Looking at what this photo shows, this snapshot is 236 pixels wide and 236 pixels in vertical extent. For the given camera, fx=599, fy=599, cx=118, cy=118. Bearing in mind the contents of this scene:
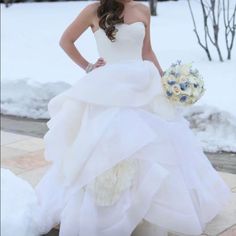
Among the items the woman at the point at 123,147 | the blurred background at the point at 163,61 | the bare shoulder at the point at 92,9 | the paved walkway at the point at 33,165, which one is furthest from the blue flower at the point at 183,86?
the blurred background at the point at 163,61

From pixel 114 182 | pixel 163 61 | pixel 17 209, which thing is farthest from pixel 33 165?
pixel 163 61

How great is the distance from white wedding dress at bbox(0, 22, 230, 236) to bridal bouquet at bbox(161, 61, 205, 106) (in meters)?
0.07

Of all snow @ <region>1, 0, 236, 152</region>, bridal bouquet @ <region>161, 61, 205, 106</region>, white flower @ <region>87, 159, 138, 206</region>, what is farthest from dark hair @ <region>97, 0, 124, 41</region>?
snow @ <region>1, 0, 236, 152</region>

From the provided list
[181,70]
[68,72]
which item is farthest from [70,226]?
[68,72]

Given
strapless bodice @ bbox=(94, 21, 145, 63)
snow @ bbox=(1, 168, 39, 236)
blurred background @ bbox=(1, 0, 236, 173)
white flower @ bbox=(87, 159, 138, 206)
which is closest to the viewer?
white flower @ bbox=(87, 159, 138, 206)

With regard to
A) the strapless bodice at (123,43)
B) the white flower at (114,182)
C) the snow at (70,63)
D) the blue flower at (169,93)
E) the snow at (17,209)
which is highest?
the strapless bodice at (123,43)

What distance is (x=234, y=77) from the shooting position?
6.82 m

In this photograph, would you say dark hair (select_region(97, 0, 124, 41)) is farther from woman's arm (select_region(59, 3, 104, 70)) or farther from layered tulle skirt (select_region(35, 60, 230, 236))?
layered tulle skirt (select_region(35, 60, 230, 236))

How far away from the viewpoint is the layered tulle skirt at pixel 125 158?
11.0 feet

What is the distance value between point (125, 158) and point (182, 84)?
1.88ft

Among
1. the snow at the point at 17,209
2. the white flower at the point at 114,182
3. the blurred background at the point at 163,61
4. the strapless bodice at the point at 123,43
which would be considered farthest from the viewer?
the blurred background at the point at 163,61

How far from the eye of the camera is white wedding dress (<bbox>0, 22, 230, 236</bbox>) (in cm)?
336

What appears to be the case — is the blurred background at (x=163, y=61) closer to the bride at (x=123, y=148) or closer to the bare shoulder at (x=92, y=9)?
the bride at (x=123, y=148)

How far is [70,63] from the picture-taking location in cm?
916
